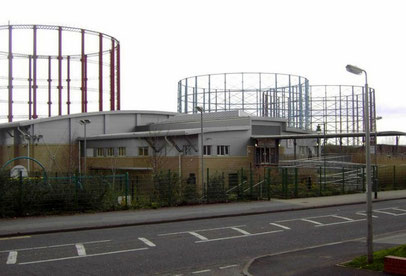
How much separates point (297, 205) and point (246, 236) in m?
9.25

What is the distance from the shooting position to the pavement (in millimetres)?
9336

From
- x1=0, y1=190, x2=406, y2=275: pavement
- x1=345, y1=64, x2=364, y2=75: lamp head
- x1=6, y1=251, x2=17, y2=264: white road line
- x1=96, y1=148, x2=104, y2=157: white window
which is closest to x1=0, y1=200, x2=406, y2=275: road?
x1=6, y1=251, x2=17, y2=264: white road line

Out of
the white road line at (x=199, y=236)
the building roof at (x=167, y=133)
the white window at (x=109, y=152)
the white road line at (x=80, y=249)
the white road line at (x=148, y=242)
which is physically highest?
the building roof at (x=167, y=133)

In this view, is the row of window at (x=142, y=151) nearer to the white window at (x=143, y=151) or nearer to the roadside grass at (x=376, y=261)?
the white window at (x=143, y=151)

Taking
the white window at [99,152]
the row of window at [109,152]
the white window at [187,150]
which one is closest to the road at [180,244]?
the white window at [187,150]

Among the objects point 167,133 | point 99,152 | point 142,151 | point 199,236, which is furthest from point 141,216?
point 99,152

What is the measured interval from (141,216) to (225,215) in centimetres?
329

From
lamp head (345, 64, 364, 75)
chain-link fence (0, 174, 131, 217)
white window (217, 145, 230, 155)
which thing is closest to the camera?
lamp head (345, 64, 364, 75)

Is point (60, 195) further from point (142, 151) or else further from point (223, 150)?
point (142, 151)

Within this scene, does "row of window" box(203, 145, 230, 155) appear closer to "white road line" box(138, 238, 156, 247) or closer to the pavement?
the pavement

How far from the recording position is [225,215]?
1859 centimetres

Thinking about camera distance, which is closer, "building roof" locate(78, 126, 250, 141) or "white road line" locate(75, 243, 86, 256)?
"white road line" locate(75, 243, 86, 256)

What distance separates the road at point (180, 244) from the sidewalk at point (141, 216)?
1.99 feet

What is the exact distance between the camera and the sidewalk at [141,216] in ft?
49.6
